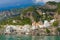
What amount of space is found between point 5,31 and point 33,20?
25723 millimetres

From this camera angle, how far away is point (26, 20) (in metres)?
198

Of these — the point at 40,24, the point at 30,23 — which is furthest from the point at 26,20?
the point at 40,24

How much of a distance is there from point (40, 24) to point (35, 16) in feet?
55.0

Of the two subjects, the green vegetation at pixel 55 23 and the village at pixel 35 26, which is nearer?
the village at pixel 35 26

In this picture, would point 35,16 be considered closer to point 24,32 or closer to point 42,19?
point 42,19

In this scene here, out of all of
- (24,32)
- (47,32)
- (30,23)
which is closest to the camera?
(47,32)

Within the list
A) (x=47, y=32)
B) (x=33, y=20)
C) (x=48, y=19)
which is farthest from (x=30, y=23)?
(x=47, y=32)

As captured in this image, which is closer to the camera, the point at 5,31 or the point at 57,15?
the point at 5,31

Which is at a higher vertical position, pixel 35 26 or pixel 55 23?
pixel 55 23

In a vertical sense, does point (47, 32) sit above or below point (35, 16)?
below

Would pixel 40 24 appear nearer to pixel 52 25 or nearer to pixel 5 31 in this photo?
pixel 52 25

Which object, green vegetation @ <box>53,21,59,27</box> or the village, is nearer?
the village

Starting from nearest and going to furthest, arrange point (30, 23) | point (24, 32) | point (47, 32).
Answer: point (47, 32) < point (24, 32) < point (30, 23)

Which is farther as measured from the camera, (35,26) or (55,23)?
(35,26)
